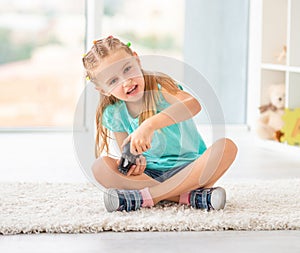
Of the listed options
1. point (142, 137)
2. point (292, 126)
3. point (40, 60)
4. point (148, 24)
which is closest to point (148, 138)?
point (142, 137)

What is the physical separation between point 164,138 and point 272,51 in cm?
149

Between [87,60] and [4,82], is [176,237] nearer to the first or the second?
[87,60]

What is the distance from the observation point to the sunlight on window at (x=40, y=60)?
3.31 metres

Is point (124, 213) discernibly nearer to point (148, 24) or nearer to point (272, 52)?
point (272, 52)

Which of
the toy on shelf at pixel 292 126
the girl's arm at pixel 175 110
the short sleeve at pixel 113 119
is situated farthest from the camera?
the toy on shelf at pixel 292 126

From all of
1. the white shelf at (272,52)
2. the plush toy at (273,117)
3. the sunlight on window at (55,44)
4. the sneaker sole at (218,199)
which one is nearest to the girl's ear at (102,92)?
the sneaker sole at (218,199)

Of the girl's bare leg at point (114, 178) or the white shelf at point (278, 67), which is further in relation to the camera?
the white shelf at point (278, 67)

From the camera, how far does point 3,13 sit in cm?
327

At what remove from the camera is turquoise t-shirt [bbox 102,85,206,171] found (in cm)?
164

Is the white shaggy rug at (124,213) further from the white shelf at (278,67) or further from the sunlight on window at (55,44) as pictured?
the sunlight on window at (55,44)

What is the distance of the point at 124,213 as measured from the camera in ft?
5.12

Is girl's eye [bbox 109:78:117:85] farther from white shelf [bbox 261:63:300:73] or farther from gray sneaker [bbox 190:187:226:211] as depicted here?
white shelf [bbox 261:63:300:73]

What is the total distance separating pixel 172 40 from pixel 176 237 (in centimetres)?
208

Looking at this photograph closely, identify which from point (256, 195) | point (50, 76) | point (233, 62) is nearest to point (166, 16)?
point (233, 62)
